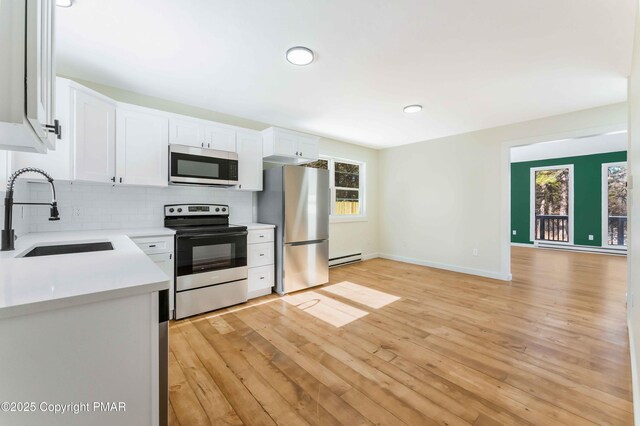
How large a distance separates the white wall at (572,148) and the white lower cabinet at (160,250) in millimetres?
6637

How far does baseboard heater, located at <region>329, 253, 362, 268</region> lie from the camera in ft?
17.2

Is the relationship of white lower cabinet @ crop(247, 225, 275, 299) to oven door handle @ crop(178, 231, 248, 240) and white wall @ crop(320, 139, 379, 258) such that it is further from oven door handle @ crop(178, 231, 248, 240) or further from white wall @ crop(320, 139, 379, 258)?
white wall @ crop(320, 139, 379, 258)

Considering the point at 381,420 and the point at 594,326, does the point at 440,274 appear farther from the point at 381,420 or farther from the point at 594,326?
the point at 381,420

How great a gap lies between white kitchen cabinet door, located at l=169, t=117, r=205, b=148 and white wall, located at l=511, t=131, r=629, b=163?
6.13 meters

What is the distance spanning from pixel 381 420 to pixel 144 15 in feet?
9.76

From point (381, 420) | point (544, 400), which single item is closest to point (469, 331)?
point (544, 400)

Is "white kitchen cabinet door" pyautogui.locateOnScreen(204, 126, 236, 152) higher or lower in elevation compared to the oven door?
higher

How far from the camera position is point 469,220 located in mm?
4812

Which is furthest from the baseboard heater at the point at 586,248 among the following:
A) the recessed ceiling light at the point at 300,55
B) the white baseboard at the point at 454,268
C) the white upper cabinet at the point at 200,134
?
the white upper cabinet at the point at 200,134

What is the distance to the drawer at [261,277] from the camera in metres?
3.53

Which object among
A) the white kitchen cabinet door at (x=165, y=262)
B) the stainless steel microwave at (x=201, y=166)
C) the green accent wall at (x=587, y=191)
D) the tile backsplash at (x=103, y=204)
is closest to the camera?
the tile backsplash at (x=103, y=204)

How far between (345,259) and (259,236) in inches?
92.3

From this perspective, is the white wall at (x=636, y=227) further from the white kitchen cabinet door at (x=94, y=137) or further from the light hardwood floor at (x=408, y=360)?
the white kitchen cabinet door at (x=94, y=137)

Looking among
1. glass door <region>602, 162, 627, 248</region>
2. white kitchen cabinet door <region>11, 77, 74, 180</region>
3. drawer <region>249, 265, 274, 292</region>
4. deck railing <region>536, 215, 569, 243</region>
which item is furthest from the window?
glass door <region>602, 162, 627, 248</region>
